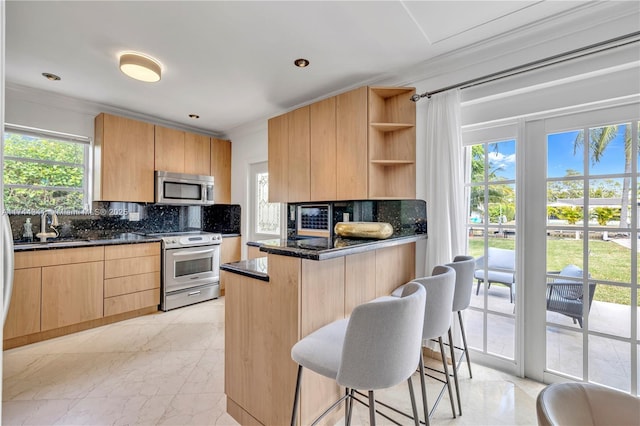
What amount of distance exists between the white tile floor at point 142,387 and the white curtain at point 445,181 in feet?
3.01

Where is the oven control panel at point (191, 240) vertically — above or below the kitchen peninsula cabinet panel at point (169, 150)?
below

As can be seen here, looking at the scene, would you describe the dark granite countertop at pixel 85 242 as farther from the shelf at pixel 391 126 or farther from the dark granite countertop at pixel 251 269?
the shelf at pixel 391 126

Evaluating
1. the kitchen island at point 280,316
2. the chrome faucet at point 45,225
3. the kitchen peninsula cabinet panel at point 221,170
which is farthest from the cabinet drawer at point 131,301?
the kitchen island at point 280,316

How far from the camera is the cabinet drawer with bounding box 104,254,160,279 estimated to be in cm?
303

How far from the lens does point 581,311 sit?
192 cm

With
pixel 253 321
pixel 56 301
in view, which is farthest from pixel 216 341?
pixel 56 301

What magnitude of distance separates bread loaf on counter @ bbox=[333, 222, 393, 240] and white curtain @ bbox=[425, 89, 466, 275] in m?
0.44

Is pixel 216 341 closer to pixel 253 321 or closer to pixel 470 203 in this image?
pixel 253 321

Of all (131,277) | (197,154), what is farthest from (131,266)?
(197,154)

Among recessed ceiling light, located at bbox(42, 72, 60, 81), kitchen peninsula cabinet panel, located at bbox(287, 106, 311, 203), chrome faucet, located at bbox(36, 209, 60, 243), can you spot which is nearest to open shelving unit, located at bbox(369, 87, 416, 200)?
kitchen peninsula cabinet panel, located at bbox(287, 106, 311, 203)

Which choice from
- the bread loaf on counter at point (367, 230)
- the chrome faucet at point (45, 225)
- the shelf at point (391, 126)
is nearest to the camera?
the bread loaf on counter at point (367, 230)

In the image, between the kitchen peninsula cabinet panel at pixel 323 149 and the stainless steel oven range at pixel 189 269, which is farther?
the stainless steel oven range at pixel 189 269

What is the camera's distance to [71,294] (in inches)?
109

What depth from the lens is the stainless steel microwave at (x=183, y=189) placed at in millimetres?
3656
